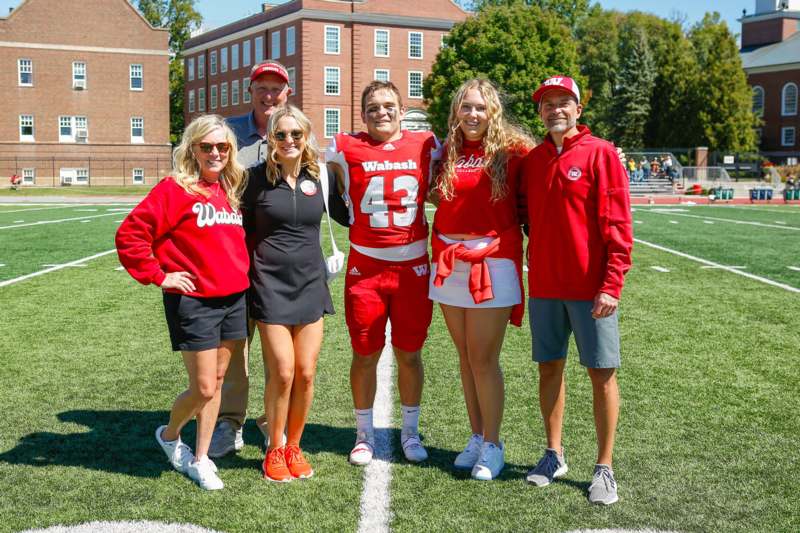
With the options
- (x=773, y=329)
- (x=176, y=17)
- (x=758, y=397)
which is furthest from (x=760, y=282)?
(x=176, y=17)

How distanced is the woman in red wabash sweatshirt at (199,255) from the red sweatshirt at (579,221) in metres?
1.43

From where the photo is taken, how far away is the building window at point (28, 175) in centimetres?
4942

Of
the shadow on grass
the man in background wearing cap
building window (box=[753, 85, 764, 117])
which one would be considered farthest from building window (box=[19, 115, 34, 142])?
building window (box=[753, 85, 764, 117])

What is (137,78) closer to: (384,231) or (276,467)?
(384,231)

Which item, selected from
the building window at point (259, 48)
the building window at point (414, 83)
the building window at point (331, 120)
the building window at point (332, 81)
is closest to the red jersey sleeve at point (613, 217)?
the building window at point (331, 120)

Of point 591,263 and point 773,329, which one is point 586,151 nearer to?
point 591,263

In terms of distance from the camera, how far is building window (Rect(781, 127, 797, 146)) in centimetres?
6819

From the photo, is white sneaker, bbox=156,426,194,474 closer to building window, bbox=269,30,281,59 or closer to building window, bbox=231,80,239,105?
building window, bbox=269,30,281,59

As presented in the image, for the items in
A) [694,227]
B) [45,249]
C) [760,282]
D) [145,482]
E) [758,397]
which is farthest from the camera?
[694,227]

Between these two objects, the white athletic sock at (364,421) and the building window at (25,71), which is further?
the building window at (25,71)

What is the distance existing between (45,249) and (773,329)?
11.9 metres

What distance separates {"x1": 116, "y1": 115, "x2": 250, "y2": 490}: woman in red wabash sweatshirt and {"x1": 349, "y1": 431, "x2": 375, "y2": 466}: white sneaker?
0.72 meters

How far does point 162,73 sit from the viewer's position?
172 ft

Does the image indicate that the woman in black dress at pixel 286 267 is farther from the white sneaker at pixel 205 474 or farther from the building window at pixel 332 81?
the building window at pixel 332 81
